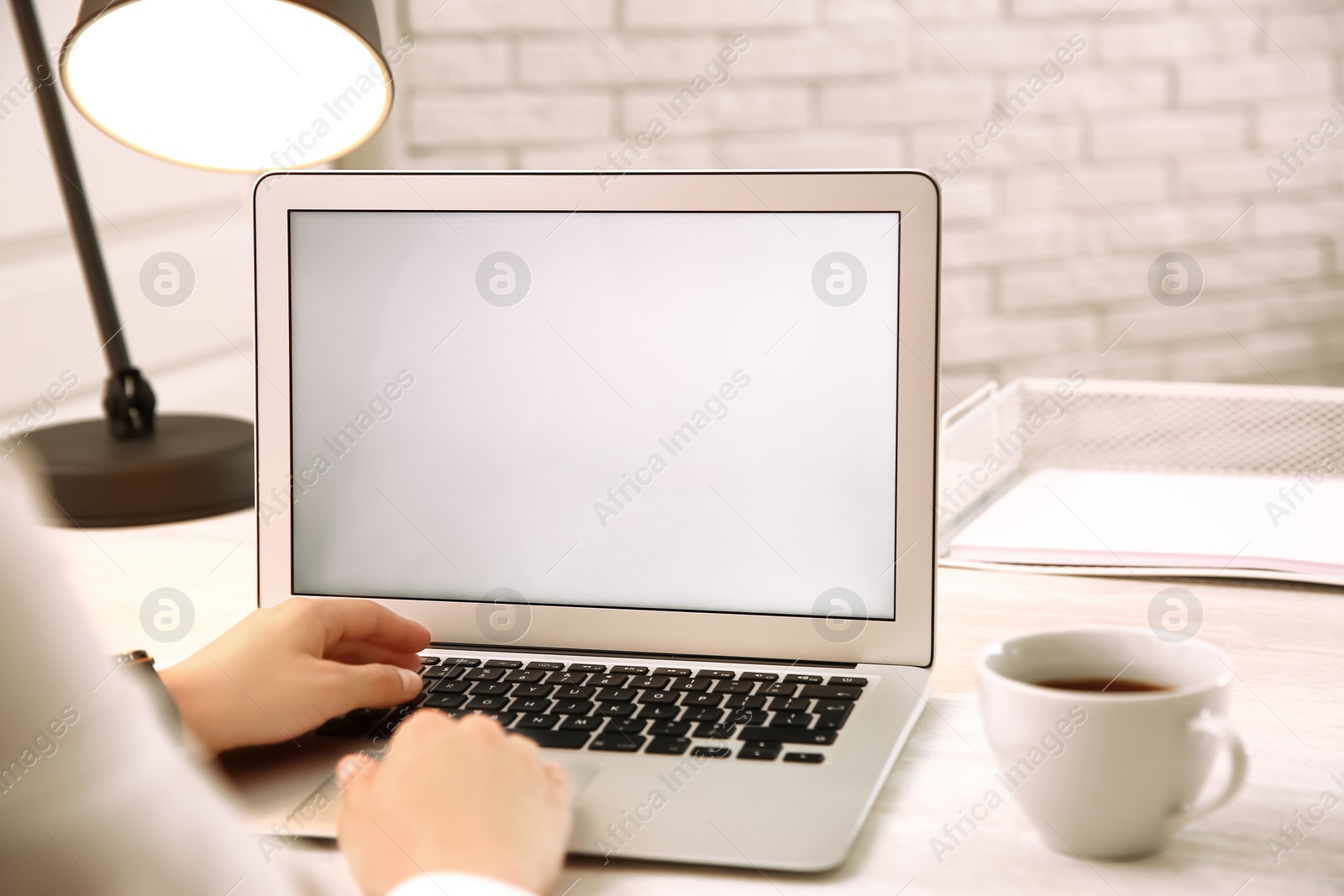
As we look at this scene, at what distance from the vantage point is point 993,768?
562mm

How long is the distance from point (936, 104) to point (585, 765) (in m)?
1.29

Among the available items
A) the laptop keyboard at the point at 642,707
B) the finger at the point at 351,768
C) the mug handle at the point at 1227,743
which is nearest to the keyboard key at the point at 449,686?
the laptop keyboard at the point at 642,707

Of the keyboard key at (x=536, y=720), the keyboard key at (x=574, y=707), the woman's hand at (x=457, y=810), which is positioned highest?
the woman's hand at (x=457, y=810)

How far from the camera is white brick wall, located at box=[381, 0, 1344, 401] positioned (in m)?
1.60

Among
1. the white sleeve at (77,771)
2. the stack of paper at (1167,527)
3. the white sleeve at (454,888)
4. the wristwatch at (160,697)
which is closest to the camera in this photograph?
the white sleeve at (77,771)

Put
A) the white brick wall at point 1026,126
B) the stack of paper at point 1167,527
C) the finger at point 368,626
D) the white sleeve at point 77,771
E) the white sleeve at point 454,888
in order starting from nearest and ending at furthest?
1. the white sleeve at point 77,771
2. the white sleeve at point 454,888
3. the finger at point 368,626
4. the stack of paper at point 1167,527
5. the white brick wall at point 1026,126

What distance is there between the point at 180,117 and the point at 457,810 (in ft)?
2.39

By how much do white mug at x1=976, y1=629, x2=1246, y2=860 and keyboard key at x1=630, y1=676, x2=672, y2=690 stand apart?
19cm

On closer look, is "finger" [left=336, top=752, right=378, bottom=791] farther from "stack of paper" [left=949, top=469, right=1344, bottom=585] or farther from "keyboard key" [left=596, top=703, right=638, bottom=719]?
"stack of paper" [left=949, top=469, right=1344, bottom=585]

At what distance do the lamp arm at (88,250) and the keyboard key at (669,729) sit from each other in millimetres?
695

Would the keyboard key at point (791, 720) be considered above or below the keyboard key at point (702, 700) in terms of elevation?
above

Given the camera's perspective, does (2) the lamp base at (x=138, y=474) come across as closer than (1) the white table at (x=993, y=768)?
No

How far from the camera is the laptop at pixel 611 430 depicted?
666 millimetres

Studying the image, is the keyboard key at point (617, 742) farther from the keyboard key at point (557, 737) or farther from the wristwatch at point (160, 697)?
the wristwatch at point (160, 697)
